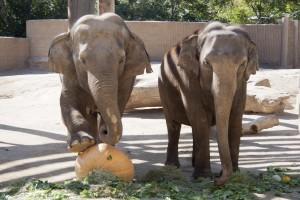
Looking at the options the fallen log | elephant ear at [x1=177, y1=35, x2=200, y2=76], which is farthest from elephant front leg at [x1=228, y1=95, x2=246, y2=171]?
the fallen log

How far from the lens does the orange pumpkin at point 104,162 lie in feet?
19.7

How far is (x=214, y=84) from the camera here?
6035mm

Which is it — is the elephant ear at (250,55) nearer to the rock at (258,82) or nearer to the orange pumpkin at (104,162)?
the orange pumpkin at (104,162)

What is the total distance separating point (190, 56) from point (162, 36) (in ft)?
59.6

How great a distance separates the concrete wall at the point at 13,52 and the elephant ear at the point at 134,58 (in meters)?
17.1

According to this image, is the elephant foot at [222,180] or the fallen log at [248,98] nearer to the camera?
the elephant foot at [222,180]

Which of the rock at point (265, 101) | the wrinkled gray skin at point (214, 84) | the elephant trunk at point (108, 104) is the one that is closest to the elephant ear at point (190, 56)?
the wrinkled gray skin at point (214, 84)

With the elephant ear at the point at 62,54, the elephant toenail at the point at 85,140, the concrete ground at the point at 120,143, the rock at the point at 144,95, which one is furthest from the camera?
the rock at the point at 144,95

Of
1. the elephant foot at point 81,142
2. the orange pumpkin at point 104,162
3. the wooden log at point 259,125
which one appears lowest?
the wooden log at point 259,125

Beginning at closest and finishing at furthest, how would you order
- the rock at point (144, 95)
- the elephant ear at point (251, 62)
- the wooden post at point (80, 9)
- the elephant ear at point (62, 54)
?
the elephant ear at point (251, 62)
the elephant ear at point (62, 54)
the wooden post at point (80, 9)
the rock at point (144, 95)

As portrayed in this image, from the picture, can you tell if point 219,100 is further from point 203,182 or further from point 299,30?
point 299,30

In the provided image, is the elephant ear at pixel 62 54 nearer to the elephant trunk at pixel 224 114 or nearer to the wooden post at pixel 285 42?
the elephant trunk at pixel 224 114

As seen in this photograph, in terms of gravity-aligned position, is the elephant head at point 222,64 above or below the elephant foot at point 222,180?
above

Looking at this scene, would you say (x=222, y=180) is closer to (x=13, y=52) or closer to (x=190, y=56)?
(x=190, y=56)
